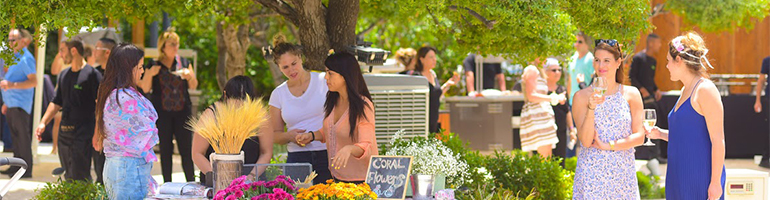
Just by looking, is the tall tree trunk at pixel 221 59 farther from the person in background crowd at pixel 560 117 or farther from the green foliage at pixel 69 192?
the green foliage at pixel 69 192

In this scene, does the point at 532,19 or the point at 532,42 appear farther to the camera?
the point at 532,42

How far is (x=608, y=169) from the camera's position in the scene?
4.84 metres

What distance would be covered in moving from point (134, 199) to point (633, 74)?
703cm

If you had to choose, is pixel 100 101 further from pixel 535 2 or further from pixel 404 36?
pixel 404 36

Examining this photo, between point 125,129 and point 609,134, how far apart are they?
7.74 feet

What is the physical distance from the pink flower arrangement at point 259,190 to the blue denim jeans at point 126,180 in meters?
0.91

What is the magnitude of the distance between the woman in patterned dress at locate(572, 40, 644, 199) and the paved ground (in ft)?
13.7

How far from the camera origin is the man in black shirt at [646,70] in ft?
33.9

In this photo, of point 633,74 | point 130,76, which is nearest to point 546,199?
point 130,76

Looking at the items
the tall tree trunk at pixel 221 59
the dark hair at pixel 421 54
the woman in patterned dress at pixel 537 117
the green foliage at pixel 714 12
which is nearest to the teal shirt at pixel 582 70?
the woman in patterned dress at pixel 537 117

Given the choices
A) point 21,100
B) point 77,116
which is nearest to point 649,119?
point 77,116

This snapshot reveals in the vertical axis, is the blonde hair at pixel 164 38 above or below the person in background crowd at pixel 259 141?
above

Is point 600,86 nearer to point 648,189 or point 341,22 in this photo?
point 341,22

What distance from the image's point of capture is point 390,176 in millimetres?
4113
